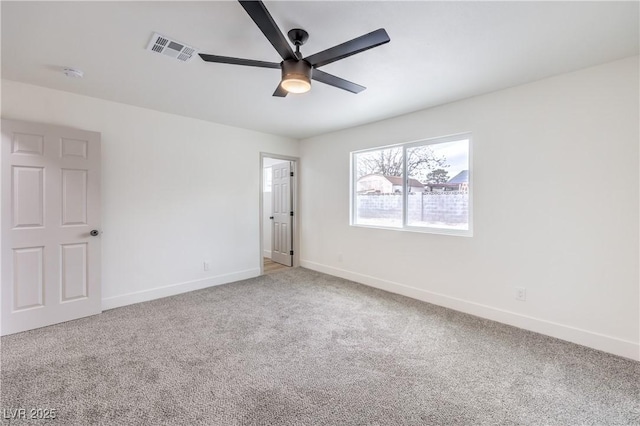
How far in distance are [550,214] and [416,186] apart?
1456 millimetres

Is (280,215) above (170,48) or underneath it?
underneath

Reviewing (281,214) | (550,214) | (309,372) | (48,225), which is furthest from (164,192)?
(550,214)

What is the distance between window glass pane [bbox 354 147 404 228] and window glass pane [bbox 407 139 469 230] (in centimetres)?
19

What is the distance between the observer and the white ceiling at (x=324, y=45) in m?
1.71

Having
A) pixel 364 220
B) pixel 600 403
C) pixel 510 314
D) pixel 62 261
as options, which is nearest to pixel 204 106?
pixel 62 261

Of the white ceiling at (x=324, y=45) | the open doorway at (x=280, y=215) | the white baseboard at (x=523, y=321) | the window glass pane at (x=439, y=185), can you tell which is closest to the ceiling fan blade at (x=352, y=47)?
the white ceiling at (x=324, y=45)

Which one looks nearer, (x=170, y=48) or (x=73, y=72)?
(x=170, y=48)

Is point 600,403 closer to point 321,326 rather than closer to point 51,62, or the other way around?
point 321,326

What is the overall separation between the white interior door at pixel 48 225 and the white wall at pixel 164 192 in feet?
0.63

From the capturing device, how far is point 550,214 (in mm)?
2600

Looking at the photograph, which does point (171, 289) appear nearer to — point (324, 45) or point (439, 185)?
point (324, 45)

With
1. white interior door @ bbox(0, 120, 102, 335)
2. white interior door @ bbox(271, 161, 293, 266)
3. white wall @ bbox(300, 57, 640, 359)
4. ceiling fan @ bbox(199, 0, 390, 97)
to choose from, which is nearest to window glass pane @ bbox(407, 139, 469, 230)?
white wall @ bbox(300, 57, 640, 359)

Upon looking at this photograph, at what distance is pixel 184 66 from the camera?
241 cm

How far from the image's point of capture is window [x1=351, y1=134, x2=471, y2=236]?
326cm
